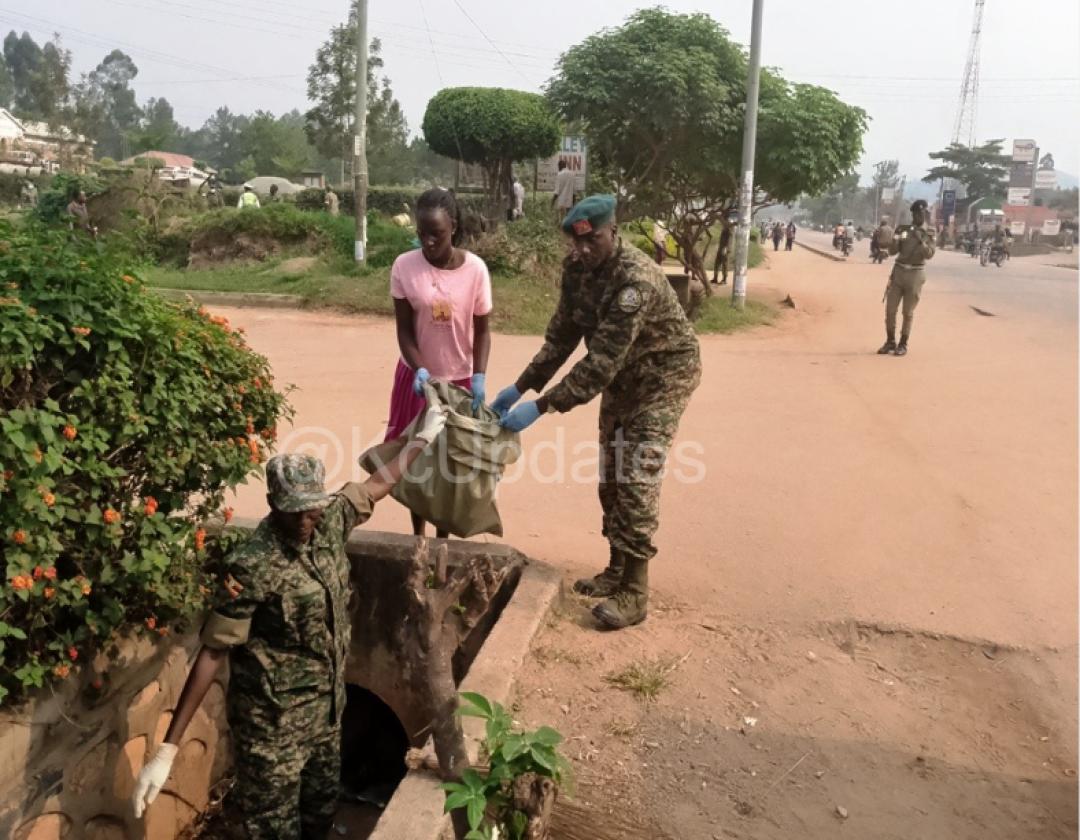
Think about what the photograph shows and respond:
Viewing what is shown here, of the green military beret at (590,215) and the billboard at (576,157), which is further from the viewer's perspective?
the billboard at (576,157)

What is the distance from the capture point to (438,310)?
3.83 metres

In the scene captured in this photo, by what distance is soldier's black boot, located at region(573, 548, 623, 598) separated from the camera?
159 inches

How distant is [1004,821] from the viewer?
112 inches

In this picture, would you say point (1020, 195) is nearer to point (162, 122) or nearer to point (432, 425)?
point (432, 425)

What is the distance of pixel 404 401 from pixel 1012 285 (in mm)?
21367

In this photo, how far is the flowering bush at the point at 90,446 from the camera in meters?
2.47

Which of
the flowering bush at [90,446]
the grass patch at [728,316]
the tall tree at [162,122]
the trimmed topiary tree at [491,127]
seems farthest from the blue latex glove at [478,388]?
the tall tree at [162,122]

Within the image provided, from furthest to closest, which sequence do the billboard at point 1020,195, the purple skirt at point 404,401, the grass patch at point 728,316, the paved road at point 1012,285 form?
the billboard at point 1020,195 → the paved road at point 1012,285 → the grass patch at point 728,316 → the purple skirt at point 404,401

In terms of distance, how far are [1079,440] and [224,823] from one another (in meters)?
6.56

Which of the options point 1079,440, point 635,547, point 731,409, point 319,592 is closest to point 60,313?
point 319,592

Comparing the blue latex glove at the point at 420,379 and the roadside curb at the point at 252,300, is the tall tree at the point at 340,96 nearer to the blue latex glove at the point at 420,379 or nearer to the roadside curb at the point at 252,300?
the roadside curb at the point at 252,300

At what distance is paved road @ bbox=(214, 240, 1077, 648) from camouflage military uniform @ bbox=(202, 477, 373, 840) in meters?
1.69

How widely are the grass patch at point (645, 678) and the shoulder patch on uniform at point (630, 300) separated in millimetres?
1339

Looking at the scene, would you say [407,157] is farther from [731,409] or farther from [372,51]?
[731,409]
